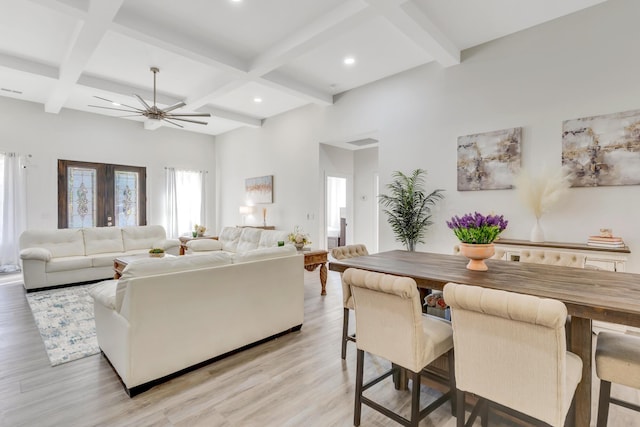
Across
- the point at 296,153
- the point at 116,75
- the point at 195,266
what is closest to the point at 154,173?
the point at 116,75

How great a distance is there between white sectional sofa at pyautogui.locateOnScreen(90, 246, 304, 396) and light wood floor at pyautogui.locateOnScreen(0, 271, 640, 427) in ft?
0.49

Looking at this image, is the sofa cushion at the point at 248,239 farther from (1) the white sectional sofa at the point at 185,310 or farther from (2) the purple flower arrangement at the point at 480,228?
(2) the purple flower arrangement at the point at 480,228

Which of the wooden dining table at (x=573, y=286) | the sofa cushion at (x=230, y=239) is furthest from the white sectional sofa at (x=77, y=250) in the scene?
the wooden dining table at (x=573, y=286)

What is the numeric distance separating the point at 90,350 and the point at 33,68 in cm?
445

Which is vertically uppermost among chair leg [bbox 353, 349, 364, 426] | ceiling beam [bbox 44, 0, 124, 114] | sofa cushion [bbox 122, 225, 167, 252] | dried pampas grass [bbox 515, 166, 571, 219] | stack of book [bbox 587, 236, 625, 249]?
ceiling beam [bbox 44, 0, 124, 114]

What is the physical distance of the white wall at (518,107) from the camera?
10.8 feet

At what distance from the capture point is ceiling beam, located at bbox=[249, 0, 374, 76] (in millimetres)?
3207

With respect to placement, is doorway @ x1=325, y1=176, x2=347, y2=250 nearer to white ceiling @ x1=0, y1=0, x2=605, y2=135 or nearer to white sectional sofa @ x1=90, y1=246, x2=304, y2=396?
white ceiling @ x1=0, y1=0, x2=605, y2=135

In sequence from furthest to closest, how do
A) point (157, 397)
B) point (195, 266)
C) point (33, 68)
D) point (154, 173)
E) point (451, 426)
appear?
1. point (154, 173)
2. point (33, 68)
3. point (195, 266)
4. point (157, 397)
5. point (451, 426)

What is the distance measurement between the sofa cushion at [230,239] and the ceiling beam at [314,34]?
10.2ft

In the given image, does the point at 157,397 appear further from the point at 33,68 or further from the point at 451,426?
the point at 33,68

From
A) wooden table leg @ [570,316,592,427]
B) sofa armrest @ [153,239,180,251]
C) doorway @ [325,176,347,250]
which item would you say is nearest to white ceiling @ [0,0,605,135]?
sofa armrest @ [153,239,180,251]

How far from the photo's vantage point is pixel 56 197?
6590mm

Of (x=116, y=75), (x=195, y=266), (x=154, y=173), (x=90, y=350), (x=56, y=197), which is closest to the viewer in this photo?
(x=195, y=266)
